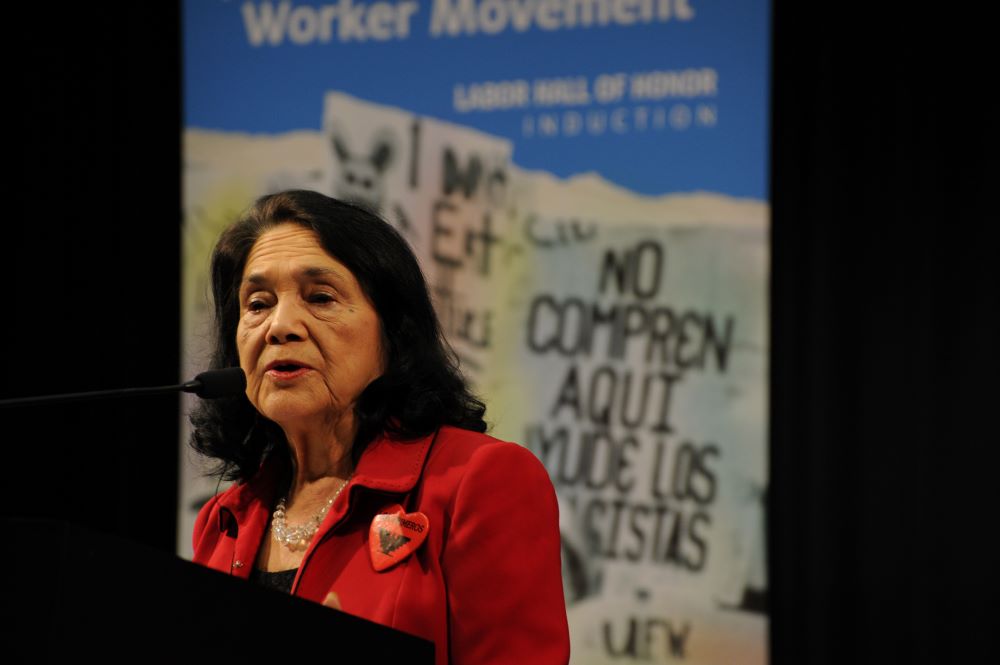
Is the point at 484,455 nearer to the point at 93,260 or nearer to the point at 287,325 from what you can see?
the point at 287,325

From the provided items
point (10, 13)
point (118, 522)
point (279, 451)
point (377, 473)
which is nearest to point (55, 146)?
point (10, 13)

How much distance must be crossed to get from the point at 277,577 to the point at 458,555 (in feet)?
1.16

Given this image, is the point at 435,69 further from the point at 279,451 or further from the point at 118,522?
the point at 279,451

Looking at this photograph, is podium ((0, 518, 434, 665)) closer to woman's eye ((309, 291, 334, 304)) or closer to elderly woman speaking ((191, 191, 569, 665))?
elderly woman speaking ((191, 191, 569, 665))

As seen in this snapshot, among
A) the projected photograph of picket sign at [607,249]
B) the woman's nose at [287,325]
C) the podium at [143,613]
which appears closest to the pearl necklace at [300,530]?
the woman's nose at [287,325]

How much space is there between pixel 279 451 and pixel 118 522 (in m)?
3.15

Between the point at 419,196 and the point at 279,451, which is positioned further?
the point at 419,196

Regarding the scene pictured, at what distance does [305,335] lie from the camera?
6.46 ft

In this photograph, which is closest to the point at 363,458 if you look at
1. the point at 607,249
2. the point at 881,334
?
the point at 607,249

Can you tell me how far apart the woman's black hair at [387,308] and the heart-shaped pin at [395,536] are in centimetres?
19

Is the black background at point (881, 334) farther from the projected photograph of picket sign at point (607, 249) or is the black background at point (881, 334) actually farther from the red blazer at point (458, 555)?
the red blazer at point (458, 555)

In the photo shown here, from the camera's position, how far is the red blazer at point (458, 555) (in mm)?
1744

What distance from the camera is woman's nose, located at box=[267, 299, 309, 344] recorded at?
1965 millimetres

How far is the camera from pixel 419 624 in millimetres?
1744
